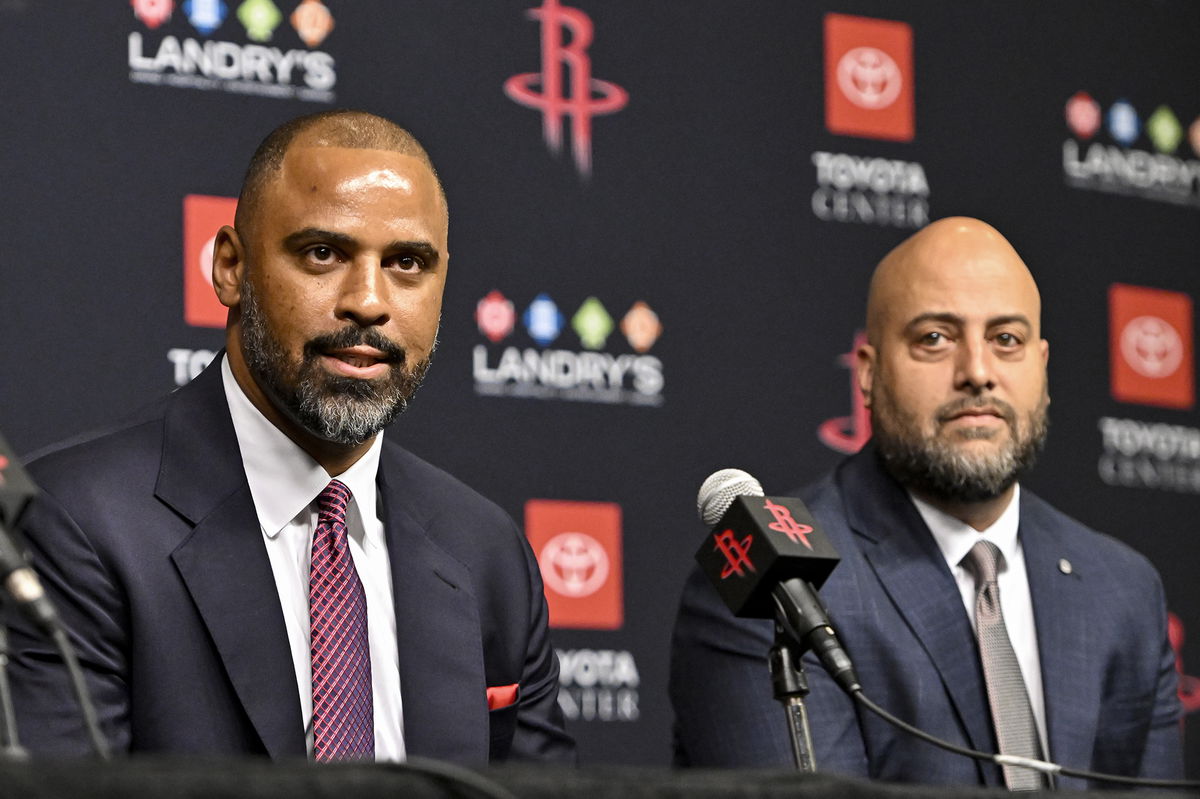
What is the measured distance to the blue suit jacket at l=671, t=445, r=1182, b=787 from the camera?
10.2 feet

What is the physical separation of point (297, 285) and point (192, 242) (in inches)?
38.4

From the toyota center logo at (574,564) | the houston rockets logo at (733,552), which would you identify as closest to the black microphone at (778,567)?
the houston rockets logo at (733,552)

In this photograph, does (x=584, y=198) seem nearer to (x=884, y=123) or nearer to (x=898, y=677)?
(x=884, y=123)

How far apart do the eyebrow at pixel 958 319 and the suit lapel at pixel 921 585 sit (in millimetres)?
319

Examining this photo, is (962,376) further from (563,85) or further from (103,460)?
(103,460)

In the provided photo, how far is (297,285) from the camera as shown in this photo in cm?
271

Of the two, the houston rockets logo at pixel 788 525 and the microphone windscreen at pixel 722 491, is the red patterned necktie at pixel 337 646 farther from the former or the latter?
the houston rockets logo at pixel 788 525

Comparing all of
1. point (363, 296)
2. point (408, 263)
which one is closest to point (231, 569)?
point (363, 296)

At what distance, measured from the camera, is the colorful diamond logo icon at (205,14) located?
3.65 metres

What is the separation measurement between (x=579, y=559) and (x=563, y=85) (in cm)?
109

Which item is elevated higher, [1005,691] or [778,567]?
→ [778,567]

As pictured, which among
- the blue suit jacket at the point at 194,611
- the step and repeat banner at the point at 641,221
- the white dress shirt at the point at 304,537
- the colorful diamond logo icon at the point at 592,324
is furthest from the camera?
the colorful diamond logo icon at the point at 592,324

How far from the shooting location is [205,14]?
366 cm

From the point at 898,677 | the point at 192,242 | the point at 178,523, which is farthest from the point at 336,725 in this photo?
the point at 192,242
